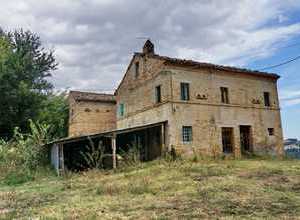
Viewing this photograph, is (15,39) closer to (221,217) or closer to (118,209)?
(118,209)

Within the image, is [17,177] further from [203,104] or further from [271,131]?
[271,131]

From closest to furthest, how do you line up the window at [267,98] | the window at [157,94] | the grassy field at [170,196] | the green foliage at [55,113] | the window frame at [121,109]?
the grassy field at [170,196], the window at [157,94], the window at [267,98], the window frame at [121,109], the green foliage at [55,113]

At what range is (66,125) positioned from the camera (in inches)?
1476

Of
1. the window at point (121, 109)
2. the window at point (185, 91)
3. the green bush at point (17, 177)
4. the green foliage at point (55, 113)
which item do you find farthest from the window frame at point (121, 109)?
the green bush at point (17, 177)

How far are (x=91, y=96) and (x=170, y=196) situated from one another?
80.8 feet

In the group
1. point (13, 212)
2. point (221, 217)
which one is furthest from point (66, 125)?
point (221, 217)

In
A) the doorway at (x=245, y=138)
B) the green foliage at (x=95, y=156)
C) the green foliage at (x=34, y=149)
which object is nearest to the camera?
the green foliage at (x=95, y=156)

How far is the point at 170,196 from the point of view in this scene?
10.7 meters

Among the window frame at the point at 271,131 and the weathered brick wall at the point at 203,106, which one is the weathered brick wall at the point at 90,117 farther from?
the window frame at the point at 271,131

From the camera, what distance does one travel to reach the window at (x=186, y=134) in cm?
2159

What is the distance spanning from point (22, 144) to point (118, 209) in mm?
12824

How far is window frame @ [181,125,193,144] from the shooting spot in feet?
70.6

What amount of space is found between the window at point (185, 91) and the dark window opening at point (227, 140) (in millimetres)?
3859

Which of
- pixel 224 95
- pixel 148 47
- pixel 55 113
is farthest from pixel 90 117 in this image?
pixel 224 95
